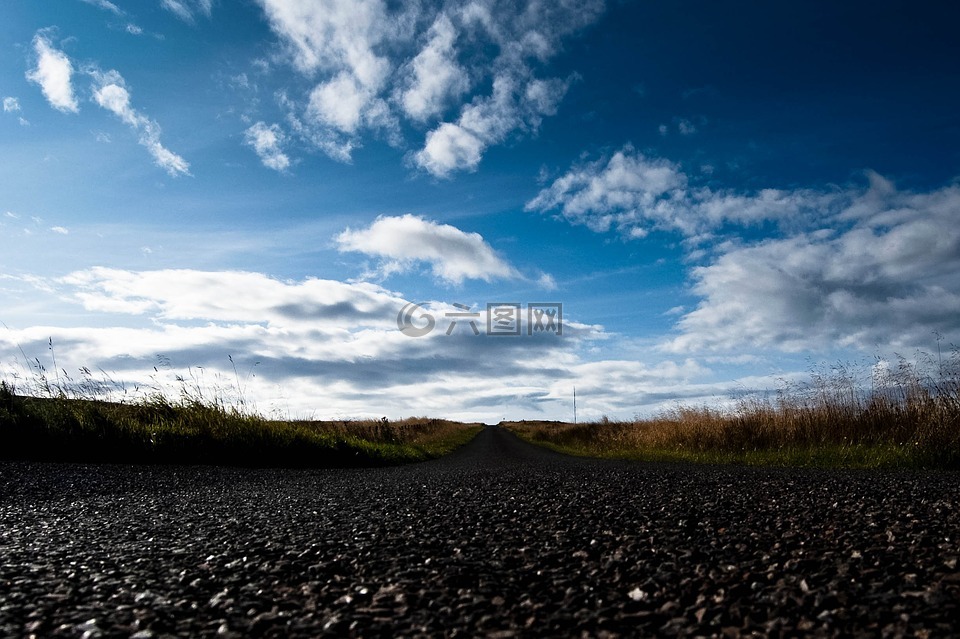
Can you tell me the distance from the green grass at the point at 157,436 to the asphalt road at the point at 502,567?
8527 millimetres

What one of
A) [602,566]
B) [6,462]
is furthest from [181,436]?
[602,566]

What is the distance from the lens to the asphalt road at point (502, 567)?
117 inches

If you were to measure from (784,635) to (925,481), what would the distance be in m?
7.70

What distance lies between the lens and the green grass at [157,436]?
1452 centimetres

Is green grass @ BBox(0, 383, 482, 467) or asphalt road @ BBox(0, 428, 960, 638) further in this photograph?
green grass @ BBox(0, 383, 482, 467)

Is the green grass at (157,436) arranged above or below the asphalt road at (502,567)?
above

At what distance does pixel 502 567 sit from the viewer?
12.5 ft

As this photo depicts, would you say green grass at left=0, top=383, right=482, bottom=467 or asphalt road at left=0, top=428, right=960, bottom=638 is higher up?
green grass at left=0, top=383, right=482, bottom=467

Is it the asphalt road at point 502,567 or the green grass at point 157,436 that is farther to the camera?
the green grass at point 157,436

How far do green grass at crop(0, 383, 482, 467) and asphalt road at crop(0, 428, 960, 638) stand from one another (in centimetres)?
853

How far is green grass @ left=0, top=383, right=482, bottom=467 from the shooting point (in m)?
14.5

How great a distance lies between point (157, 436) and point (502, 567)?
554 inches

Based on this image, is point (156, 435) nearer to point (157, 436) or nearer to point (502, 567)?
point (157, 436)

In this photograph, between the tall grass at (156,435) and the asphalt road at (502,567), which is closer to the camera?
the asphalt road at (502,567)
